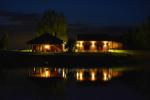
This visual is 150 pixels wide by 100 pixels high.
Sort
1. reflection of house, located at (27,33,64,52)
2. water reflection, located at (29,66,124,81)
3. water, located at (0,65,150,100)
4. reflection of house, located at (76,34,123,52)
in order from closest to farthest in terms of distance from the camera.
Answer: water, located at (0,65,150,100), water reflection, located at (29,66,124,81), reflection of house, located at (27,33,64,52), reflection of house, located at (76,34,123,52)

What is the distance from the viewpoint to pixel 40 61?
5925 cm

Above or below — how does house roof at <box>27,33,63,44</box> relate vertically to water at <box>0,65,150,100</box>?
above

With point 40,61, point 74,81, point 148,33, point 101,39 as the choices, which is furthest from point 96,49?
point 74,81

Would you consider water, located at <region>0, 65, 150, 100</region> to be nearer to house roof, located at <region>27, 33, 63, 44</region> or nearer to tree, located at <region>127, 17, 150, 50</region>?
house roof, located at <region>27, 33, 63, 44</region>

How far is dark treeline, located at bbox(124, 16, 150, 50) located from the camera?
99.0 m

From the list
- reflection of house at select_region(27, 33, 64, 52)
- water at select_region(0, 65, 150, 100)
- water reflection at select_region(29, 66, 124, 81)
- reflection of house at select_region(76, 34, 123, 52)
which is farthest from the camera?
reflection of house at select_region(76, 34, 123, 52)

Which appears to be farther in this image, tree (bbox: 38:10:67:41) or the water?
tree (bbox: 38:10:67:41)

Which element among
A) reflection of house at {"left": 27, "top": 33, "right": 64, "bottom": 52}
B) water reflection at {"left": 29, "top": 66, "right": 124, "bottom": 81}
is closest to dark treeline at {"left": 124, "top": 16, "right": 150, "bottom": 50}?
reflection of house at {"left": 27, "top": 33, "right": 64, "bottom": 52}

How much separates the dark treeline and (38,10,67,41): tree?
19620 mm

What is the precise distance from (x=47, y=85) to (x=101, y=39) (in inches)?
2595

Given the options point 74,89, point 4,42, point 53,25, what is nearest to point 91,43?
point 53,25

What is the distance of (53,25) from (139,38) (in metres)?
23.3

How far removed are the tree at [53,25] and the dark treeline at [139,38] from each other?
19620mm

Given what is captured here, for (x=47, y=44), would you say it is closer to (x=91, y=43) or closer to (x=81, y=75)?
(x=91, y=43)
